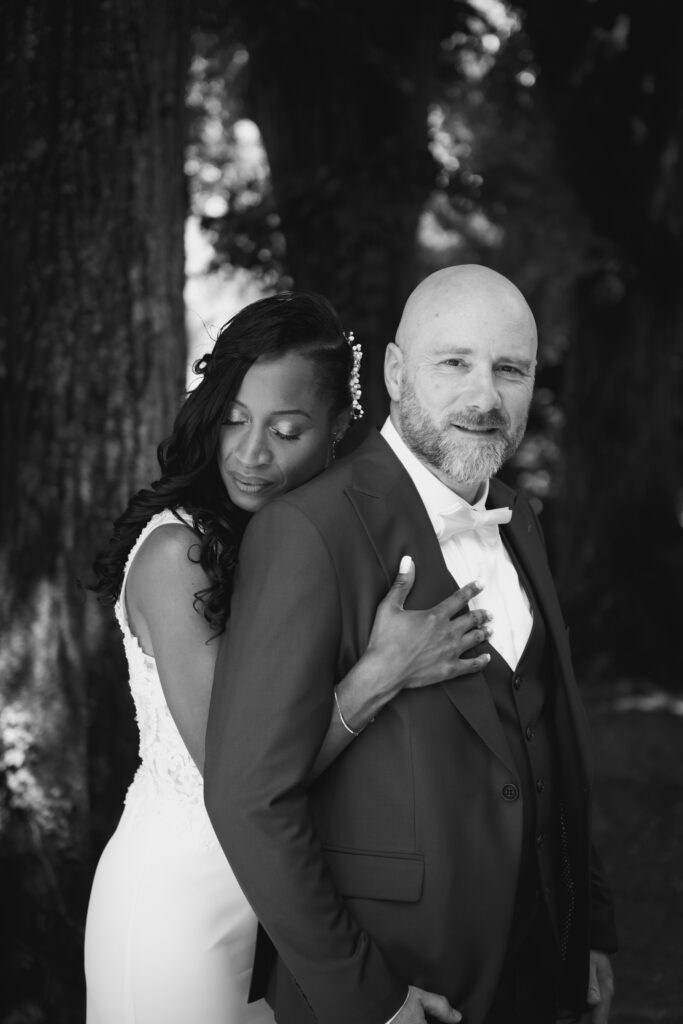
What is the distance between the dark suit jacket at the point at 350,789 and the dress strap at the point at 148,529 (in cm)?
40

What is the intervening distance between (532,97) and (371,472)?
9.04m

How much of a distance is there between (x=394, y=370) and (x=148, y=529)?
0.73m

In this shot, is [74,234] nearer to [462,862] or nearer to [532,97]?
[462,862]

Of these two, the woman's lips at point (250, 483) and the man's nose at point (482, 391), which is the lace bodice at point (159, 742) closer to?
the woman's lips at point (250, 483)

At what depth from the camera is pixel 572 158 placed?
9.80m

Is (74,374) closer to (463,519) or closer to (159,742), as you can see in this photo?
(159,742)

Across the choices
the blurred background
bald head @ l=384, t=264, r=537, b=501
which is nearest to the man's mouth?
bald head @ l=384, t=264, r=537, b=501

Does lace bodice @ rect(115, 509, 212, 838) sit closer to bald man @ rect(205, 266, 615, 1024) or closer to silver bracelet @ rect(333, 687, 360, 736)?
bald man @ rect(205, 266, 615, 1024)

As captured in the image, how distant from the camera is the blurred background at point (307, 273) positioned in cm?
369

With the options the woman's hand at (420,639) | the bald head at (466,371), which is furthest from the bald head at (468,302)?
the woman's hand at (420,639)

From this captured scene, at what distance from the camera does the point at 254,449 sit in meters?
2.62

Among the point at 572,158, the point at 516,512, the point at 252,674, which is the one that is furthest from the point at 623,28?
the point at 252,674

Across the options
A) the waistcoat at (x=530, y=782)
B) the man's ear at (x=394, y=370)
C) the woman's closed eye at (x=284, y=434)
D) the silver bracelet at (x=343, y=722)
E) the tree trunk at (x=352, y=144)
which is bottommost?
the waistcoat at (x=530, y=782)

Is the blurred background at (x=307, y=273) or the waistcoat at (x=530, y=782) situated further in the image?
the blurred background at (x=307, y=273)
